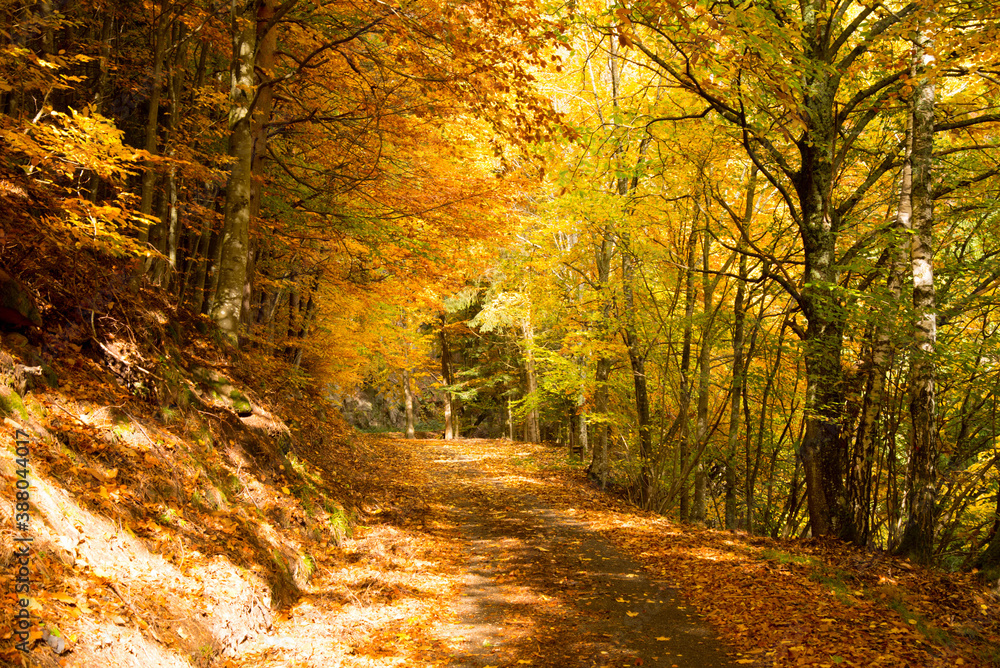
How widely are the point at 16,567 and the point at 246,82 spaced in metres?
6.17

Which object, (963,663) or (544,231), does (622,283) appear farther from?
(963,663)

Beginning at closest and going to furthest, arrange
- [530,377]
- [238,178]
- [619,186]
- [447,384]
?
[238,178] < [619,186] < [530,377] < [447,384]

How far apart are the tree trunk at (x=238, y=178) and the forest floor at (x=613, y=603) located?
3631mm

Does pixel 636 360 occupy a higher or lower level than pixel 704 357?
lower

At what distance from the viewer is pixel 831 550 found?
22.9 feet

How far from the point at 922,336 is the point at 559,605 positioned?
474 cm

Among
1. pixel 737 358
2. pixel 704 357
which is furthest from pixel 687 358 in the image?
pixel 737 358

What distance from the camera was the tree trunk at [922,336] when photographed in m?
6.28

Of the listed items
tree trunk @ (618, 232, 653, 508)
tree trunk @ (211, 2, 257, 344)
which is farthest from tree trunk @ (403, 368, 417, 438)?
tree trunk @ (211, 2, 257, 344)

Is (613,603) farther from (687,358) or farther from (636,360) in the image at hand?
(636,360)

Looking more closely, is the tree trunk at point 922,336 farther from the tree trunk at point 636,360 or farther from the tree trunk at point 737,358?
the tree trunk at point 636,360

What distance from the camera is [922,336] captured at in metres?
6.22

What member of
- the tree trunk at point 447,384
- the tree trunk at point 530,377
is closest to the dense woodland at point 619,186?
the tree trunk at point 530,377

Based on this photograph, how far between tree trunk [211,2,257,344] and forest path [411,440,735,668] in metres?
4.63
